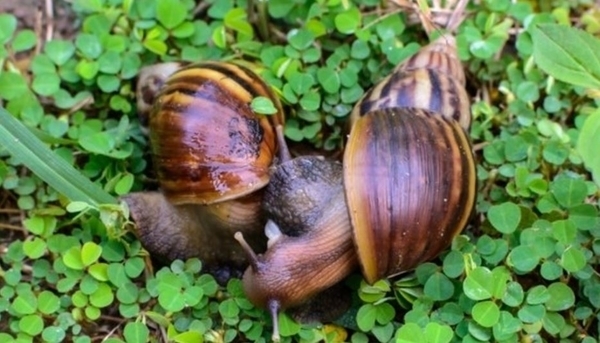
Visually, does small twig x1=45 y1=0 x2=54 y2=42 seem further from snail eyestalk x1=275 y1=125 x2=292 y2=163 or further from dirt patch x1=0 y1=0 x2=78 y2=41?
snail eyestalk x1=275 y1=125 x2=292 y2=163

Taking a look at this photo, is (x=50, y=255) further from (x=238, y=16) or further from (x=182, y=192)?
(x=238, y=16)

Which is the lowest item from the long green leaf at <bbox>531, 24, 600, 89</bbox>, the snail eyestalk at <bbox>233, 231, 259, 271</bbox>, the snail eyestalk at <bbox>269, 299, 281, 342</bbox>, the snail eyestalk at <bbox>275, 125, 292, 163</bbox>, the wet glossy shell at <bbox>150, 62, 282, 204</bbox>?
the snail eyestalk at <bbox>269, 299, 281, 342</bbox>

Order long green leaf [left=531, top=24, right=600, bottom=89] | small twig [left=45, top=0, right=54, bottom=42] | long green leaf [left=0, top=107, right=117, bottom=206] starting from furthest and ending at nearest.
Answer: small twig [left=45, top=0, right=54, bottom=42] < long green leaf [left=0, top=107, right=117, bottom=206] < long green leaf [left=531, top=24, right=600, bottom=89]

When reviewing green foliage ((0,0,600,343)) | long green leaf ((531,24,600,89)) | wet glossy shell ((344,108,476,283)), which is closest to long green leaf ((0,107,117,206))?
green foliage ((0,0,600,343))

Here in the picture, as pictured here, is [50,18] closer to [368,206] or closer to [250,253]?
[250,253]

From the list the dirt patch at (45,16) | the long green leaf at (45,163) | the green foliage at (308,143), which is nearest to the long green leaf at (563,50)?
the green foliage at (308,143)

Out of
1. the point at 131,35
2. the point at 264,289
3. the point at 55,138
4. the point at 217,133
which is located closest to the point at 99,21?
the point at 131,35

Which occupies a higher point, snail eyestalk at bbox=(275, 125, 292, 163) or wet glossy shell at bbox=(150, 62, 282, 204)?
wet glossy shell at bbox=(150, 62, 282, 204)
